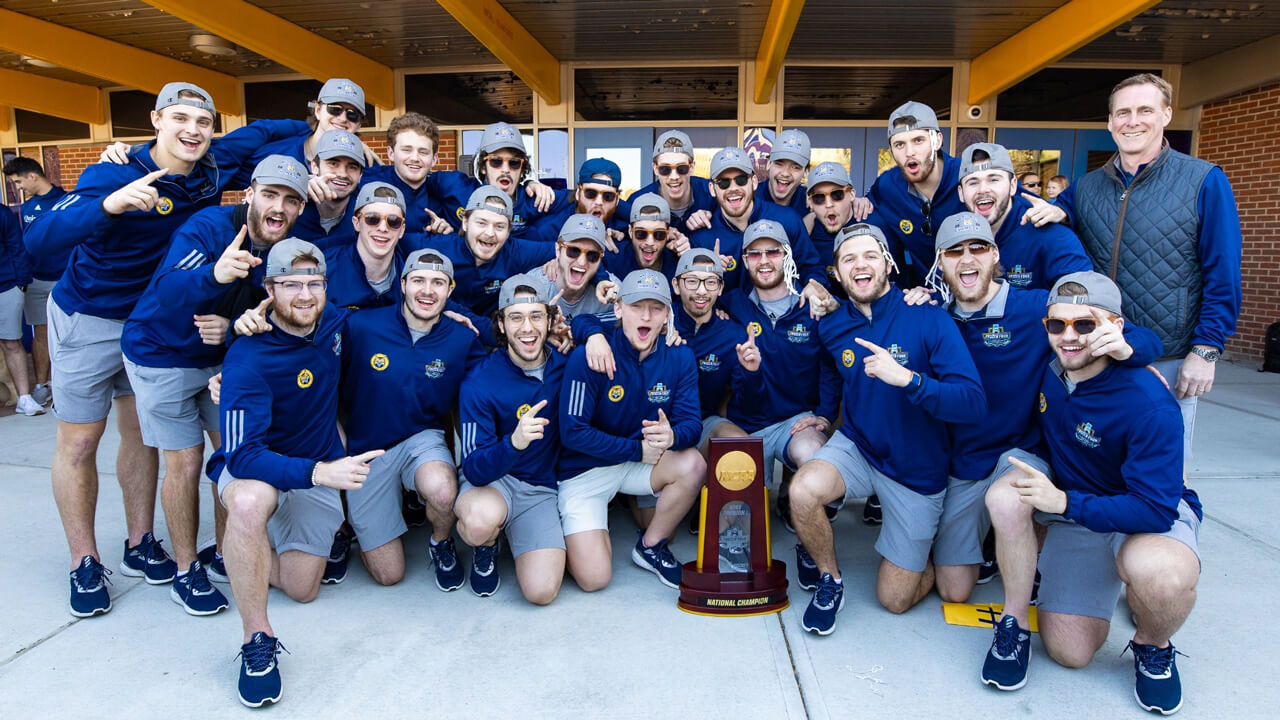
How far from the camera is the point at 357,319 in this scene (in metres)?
3.96

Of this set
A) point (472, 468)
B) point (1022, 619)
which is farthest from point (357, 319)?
point (1022, 619)

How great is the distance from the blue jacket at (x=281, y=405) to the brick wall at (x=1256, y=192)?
12.1 meters

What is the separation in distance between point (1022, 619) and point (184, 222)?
4215 millimetres

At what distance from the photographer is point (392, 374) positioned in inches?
156

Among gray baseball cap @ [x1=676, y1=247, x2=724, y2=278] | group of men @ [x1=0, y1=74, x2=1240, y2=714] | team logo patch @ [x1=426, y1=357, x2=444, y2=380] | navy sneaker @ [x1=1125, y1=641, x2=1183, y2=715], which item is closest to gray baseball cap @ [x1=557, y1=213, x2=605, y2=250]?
group of men @ [x1=0, y1=74, x2=1240, y2=714]

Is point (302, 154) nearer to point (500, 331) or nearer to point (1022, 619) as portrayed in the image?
point (500, 331)

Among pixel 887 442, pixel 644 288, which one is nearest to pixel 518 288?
pixel 644 288

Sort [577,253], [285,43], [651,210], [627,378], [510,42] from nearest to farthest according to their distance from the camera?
[627,378], [577,253], [651,210], [510,42], [285,43]

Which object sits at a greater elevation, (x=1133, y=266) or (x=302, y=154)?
(x=302, y=154)

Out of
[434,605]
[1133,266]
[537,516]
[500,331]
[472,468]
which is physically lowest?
[434,605]

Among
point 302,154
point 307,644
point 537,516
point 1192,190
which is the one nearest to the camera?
point 307,644

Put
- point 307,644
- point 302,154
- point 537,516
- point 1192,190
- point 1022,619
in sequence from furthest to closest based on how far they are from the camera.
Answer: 1. point 302,154
2. point 537,516
3. point 1192,190
4. point 307,644
5. point 1022,619

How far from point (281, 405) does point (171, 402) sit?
2.16ft

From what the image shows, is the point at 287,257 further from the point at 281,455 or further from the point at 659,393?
the point at 659,393
